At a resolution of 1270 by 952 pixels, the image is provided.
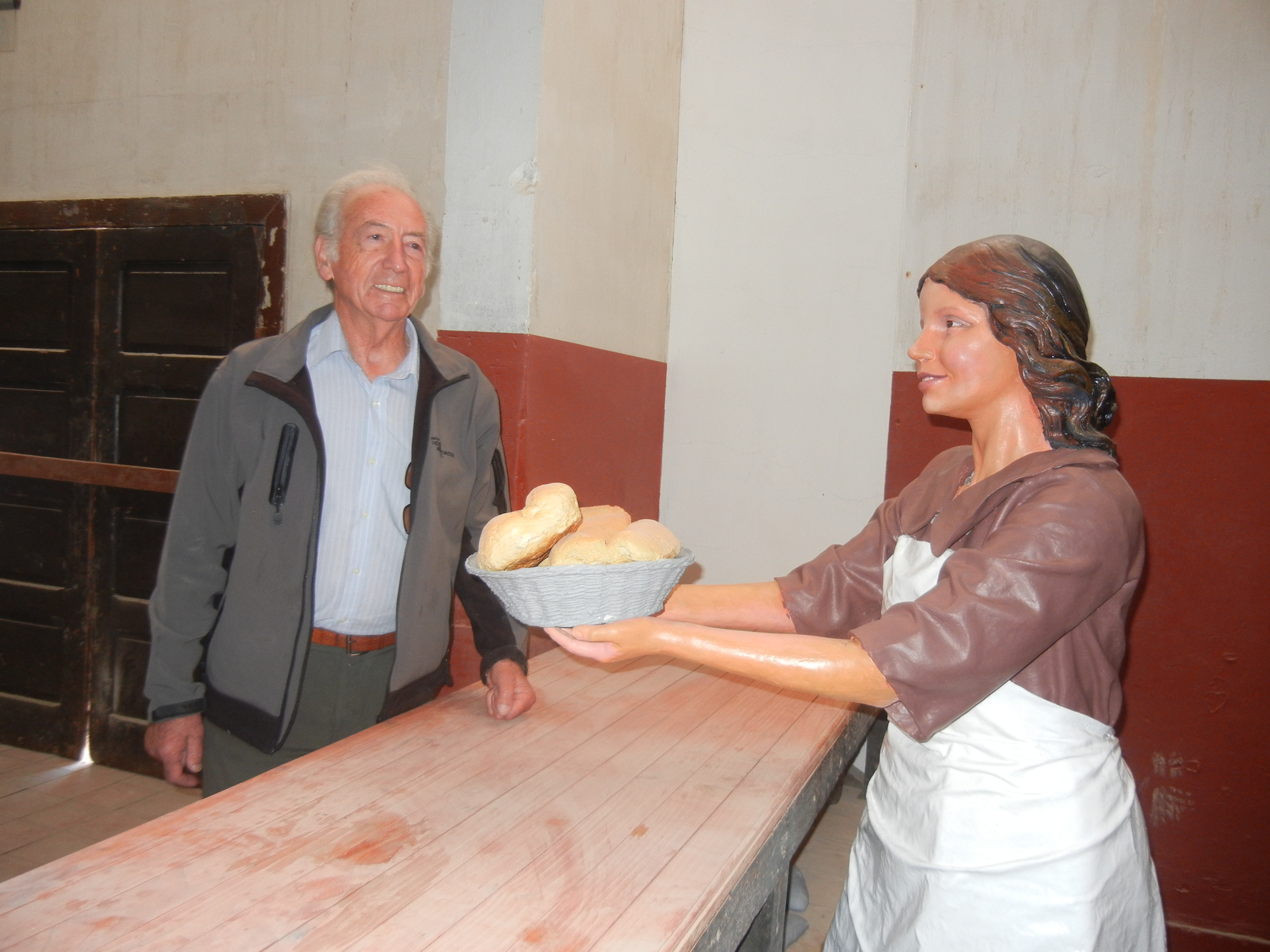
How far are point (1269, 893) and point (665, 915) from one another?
2.88 m

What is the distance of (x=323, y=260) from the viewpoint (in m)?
2.31

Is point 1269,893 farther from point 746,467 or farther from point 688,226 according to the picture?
point 688,226

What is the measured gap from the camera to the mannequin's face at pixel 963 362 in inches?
61.5

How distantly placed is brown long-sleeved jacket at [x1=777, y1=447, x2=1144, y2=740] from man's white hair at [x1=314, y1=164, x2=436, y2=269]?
1.62 m

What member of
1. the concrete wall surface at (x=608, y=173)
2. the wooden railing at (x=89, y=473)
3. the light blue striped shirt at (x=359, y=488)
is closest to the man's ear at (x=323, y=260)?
the light blue striped shirt at (x=359, y=488)

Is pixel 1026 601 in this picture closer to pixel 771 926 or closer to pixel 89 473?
pixel 771 926

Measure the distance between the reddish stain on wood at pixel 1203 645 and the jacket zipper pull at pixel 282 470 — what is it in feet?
9.07

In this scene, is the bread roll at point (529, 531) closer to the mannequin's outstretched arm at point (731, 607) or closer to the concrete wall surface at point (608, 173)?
the mannequin's outstretched arm at point (731, 607)

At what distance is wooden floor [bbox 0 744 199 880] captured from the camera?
3547 mm

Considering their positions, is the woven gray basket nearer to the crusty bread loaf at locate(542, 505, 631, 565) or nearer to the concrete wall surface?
the crusty bread loaf at locate(542, 505, 631, 565)

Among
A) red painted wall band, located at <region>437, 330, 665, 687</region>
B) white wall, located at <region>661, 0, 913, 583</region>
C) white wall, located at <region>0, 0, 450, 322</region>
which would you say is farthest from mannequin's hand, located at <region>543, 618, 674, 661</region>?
white wall, located at <region>0, 0, 450, 322</region>

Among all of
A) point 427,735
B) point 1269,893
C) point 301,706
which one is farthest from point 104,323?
point 1269,893

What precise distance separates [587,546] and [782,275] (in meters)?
2.55

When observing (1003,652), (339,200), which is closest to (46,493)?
(339,200)
